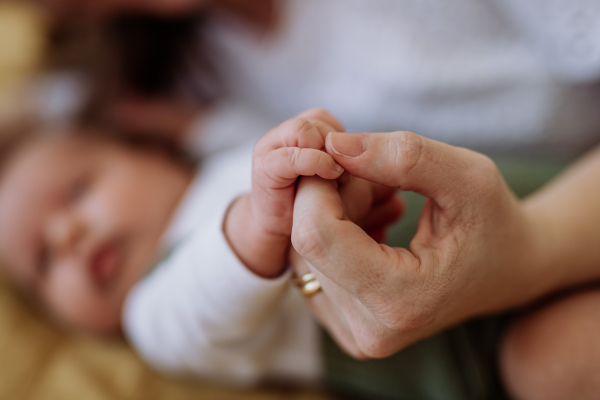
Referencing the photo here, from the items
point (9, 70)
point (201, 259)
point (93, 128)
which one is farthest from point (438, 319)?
point (9, 70)

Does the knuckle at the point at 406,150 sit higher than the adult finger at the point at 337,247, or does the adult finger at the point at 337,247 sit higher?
the knuckle at the point at 406,150

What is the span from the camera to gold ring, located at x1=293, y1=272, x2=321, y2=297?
48 cm

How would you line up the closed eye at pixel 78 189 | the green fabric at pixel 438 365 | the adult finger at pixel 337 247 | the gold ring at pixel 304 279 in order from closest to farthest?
the adult finger at pixel 337 247
the gold ring at pixel 304 279
the green fabric at pixel 438 365
the closed eye at pixel 78 189

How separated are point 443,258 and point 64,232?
714mm

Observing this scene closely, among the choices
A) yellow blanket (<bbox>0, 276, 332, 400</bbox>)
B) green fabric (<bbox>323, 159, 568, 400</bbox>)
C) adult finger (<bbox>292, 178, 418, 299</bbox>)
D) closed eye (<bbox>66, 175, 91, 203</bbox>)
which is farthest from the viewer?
closed eye (<bbox>66, 175, 91, 203</bbox>)

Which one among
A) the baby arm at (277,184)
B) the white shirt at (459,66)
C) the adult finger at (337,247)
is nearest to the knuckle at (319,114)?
the baby arm at (277,184)

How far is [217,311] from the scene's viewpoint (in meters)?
0.60

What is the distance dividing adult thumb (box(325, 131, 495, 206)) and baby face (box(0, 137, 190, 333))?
59 cm

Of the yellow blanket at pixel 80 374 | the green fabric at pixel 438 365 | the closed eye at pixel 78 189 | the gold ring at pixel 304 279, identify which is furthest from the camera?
the closed eye at pixel 78 189

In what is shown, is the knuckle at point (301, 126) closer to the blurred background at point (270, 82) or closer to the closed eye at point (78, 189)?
the blurred background at point (270, 82)

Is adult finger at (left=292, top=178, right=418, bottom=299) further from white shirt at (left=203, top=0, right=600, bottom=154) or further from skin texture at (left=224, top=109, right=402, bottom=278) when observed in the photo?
white shirt at (left=203, top=0, right=600, bottom=154)

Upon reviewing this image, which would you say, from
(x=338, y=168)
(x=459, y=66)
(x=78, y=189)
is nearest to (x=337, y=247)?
(x=338, y=168)

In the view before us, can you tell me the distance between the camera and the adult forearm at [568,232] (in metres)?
0.53

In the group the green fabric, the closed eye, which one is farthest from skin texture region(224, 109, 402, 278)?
the closed eye
